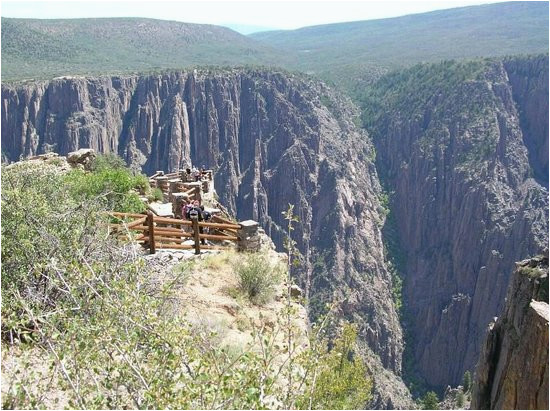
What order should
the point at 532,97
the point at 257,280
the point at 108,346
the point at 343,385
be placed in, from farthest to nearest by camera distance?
the point at 532,97 < the point at 257,280 < the point at 343,385 < the point at 108,346

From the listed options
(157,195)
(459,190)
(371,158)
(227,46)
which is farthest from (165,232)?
(227,46)

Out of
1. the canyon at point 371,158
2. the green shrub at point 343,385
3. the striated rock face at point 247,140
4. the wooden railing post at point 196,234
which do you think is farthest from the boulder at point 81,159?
the striated rock face at point 247,140

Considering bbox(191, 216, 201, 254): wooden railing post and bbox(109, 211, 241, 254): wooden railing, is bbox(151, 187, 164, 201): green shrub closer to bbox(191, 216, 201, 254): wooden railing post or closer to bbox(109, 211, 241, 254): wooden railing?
bbox(109, 211, 241, 254): wooden railing

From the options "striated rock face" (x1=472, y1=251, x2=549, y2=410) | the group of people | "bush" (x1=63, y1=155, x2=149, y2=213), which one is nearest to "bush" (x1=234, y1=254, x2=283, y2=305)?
the group of people

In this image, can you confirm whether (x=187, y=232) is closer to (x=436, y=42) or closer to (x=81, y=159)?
(x=81, y=159)

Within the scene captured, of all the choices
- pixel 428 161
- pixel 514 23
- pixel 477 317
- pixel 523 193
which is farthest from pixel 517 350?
pixel 514 23

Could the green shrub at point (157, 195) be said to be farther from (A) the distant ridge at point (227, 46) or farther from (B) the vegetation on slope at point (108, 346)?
(A) the distant ridge at point (227, 46)

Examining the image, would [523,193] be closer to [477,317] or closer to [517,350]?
[477,317]
